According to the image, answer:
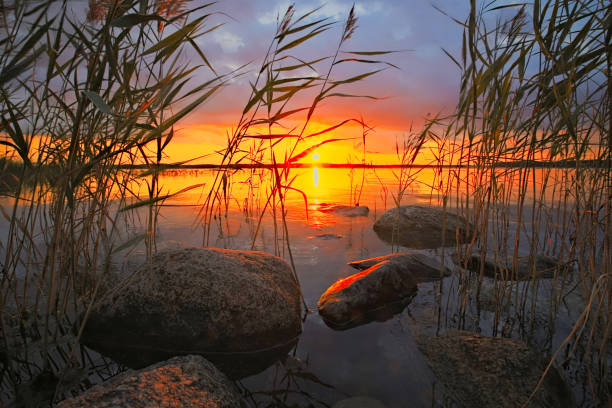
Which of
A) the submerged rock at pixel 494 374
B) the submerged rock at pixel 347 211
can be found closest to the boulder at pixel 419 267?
the submerged rock at pixel 494 374

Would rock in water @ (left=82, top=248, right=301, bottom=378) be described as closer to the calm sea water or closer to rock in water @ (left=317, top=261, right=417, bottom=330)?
the calm sea water

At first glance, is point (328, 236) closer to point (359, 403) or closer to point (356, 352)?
point (356, 352)

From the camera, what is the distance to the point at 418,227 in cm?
534

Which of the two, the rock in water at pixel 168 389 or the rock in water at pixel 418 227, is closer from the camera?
the rock in water at pixel 168 389

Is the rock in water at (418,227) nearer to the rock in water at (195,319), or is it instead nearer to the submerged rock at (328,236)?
the submerged rock at (328,236)

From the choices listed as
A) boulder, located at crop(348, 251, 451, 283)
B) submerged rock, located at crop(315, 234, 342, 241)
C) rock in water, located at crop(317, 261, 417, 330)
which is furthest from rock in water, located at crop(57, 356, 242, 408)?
submerged rock, located at crop(315, 234, 342, 241)

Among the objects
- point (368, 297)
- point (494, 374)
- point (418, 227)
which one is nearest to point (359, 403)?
point (494, 374)

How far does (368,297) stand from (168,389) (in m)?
1.69

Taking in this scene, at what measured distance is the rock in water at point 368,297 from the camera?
8.01 ft

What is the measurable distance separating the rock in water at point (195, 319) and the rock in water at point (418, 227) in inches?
120

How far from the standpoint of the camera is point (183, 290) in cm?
213

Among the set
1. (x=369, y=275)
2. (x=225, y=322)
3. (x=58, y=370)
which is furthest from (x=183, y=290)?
(x=369, y=275)

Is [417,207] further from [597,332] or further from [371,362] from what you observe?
[371,362]

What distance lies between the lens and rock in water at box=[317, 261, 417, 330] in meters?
2.44
